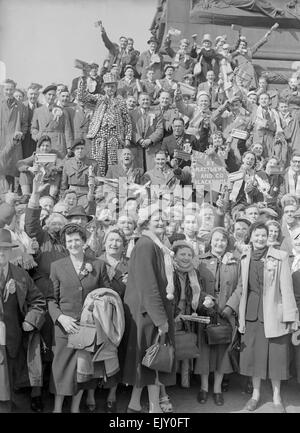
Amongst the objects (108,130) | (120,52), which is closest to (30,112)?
(108,130)

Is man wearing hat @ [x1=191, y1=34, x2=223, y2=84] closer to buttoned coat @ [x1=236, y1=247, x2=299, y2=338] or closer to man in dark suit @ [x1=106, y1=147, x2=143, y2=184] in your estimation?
man in dark suit @ [x1=106, y1=147, x2=143, y2=184]

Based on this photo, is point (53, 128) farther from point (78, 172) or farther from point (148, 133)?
point (148, 133)

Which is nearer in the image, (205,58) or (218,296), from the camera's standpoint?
(218,296)

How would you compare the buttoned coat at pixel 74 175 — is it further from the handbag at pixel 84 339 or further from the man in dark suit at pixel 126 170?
the handbag at pixel 84 339

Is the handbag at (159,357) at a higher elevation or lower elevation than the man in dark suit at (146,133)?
lower

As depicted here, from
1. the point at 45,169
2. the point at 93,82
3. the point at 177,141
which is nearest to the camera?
the point at 45,169

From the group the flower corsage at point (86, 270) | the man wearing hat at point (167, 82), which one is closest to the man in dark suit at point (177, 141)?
the man wearing hat at point (167, 82)

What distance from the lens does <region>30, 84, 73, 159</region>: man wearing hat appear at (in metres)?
10.1

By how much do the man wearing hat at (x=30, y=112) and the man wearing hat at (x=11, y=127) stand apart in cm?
11

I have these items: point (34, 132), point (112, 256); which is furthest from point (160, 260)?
point (34, 132)

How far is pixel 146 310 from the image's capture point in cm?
493

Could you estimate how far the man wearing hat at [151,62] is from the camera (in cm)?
1373

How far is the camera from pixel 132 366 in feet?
16.3

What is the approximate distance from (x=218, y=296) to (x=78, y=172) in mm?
4130
